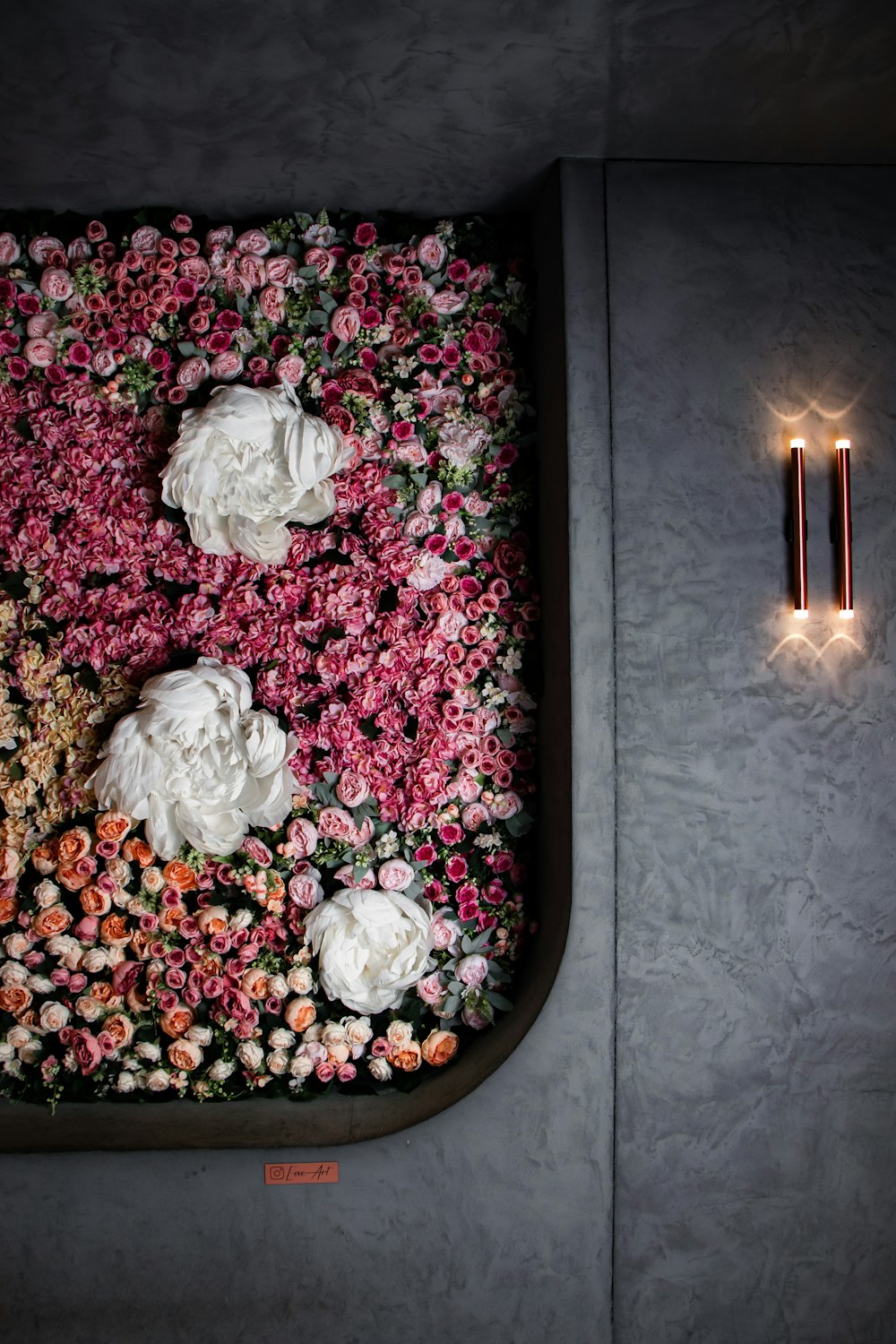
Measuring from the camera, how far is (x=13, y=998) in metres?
2.05

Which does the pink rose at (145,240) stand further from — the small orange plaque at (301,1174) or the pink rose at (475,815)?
the small orange plaque at (301,1174)

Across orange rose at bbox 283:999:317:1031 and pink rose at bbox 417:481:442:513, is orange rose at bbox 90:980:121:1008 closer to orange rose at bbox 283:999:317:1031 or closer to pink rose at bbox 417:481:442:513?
orange rose at bbox 283:999:317:1031

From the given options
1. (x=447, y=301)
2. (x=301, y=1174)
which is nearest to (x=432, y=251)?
(x=447, y=301)

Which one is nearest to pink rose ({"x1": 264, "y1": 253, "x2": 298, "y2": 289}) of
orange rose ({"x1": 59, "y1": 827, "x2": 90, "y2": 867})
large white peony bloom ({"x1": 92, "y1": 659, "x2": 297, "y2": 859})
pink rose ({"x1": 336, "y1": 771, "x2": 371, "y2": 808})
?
large white peony bloom ({"x1": 92, "y1": 659, "x2": 297, "y2": 859})

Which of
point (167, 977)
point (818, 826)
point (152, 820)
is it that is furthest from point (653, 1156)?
point (152, 820)

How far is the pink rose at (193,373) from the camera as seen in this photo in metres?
2.05

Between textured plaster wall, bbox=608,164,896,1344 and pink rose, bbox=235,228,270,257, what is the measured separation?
0.81 meters

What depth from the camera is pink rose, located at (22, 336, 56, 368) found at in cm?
208

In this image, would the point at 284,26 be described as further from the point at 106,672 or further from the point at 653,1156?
the point at 653,1156

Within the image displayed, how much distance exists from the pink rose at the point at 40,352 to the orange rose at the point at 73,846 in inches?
44.0

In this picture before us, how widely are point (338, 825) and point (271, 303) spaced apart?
4.08 ft

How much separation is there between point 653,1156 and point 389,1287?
0.67m

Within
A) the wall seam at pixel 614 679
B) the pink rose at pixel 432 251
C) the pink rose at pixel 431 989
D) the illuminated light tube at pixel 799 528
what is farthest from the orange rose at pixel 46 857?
the illuminated light tube at pixel 799 528

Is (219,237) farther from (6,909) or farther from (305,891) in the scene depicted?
(6,909)
